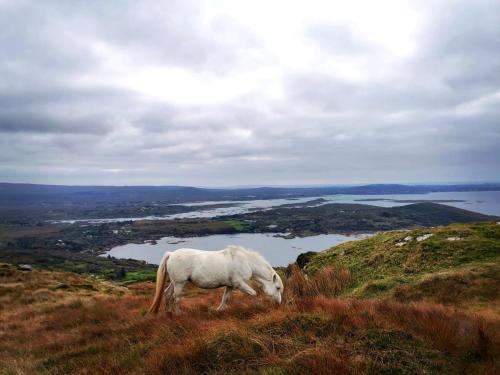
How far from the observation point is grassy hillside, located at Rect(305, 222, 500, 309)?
10.6 meters

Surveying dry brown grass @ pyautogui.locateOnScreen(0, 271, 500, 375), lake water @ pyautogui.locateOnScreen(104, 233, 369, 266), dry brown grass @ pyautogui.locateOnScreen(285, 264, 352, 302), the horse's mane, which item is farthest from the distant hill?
dry brown grass @ pyautogui.locateOnScreen(0, 271, 500, 375)

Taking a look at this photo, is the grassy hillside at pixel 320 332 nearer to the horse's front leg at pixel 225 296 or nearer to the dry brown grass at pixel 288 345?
the dry brown grass at pixel 288 345

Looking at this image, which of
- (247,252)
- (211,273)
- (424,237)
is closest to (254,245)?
(424,237)

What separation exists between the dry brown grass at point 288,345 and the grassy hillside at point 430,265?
290 cm

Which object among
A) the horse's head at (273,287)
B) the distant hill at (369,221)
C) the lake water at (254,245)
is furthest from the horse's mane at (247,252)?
the distant hill at (369,221)

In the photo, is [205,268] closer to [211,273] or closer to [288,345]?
[211,273]

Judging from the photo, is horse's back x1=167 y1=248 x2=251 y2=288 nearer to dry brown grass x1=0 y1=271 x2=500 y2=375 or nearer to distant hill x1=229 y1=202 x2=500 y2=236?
dry brown grass x1=0 y1=271 x2=500 y2=375

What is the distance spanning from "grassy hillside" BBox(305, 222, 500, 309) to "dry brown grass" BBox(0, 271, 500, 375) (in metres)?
2.90

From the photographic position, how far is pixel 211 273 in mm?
10469

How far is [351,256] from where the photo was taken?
1688 centimetres

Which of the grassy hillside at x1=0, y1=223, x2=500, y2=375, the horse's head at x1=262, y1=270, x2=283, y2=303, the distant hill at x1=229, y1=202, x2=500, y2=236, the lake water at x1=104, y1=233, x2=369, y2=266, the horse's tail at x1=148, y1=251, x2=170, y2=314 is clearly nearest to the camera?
the grassy hillside at x1=0, y1=223, x2=500, y2=375

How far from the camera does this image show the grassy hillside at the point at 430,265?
10.6 m

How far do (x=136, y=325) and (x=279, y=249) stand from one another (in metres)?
106

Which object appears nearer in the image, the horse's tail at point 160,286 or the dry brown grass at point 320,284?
the horse's tail at point 160,286
